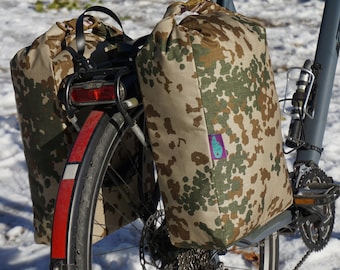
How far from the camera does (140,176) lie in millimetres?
2354

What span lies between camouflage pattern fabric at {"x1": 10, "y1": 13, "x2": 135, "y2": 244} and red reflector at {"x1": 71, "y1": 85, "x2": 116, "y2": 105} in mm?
151

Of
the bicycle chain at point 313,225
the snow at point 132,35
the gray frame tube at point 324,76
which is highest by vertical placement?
the gray frame tube at point 324,76

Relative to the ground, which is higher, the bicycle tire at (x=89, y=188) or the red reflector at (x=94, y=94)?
the red reflector at (x=94, y=94)

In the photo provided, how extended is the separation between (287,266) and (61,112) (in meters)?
1.49

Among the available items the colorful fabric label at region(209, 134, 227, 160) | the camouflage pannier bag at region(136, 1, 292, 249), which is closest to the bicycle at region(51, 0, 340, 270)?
the camouflage pannier bag at region(136, 1, 292, 249)

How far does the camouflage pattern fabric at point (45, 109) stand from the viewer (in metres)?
2.06

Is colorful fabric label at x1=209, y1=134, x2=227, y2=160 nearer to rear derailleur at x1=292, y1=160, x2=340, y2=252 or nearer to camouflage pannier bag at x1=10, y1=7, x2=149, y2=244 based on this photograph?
camouflage pannier bag at x1=10, y1=7, x2=149, y2=244

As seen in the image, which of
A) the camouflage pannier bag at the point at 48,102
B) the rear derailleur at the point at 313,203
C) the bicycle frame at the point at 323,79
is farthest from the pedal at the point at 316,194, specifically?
the camouflage pannier bag at the point at 48,102

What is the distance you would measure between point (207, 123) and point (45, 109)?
52 centimetres

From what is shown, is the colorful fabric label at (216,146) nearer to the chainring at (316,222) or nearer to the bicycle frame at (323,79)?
the chainring at (316,222)

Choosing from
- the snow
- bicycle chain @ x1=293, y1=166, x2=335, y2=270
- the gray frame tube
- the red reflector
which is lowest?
the snow

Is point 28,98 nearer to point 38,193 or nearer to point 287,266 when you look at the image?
point 38,193

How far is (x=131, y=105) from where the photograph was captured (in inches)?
74.6

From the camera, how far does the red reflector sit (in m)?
Result: 1.87
